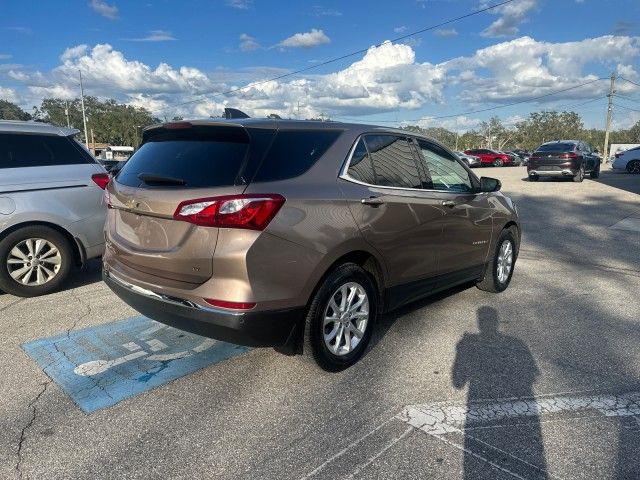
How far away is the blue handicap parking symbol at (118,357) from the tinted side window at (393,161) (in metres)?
1.74

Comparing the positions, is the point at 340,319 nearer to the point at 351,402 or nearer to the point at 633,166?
the point at 351,402

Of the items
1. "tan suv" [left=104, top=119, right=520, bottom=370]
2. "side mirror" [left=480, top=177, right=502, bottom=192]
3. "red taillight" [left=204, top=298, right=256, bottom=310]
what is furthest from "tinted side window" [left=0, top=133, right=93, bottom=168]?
"side mirror" [left=480, top=177, right=502, bottom=192]

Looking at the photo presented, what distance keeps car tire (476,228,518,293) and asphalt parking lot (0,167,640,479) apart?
0.42 meters

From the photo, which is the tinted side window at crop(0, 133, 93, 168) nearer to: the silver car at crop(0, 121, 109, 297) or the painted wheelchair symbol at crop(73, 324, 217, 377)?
the silver car at crop(0, 121, 109, 297)

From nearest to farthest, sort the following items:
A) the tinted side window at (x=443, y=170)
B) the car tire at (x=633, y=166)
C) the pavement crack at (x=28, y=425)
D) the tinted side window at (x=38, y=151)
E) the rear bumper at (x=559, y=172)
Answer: the pavement crack at (x=28, y=425)
the tinted side window at (x=443, y=170)
the tinted side window at (x=38, y=151)
the rear bumper at (x=559, y=172)
the car tire at (x=633, y=166)

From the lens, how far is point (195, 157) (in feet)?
10.7

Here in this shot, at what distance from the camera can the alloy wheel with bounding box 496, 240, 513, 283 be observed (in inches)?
216

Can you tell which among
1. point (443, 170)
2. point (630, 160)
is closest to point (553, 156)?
point (630, 160)

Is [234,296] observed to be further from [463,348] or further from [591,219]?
[591,219]

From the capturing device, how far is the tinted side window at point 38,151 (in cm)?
518

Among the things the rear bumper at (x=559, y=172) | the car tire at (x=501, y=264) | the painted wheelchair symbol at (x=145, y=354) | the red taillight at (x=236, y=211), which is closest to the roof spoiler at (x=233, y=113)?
the red taillight at (x=236, y=211)

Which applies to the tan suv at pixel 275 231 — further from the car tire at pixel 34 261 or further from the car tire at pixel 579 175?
the car tire at pixel 579 175

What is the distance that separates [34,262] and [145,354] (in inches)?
87.2

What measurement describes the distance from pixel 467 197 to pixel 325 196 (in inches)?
78.3
